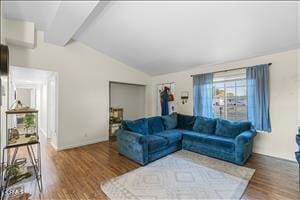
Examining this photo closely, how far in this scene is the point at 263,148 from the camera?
11.8 ft

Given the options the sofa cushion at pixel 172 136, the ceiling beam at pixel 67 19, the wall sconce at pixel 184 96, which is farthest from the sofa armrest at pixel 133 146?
the wall sconce at pixel 184 96

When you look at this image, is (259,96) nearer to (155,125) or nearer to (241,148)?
(241,148)

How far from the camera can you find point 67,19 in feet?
8.84

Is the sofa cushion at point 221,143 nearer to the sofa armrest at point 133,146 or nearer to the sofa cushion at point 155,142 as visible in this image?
the sofa cushion at point 155,142

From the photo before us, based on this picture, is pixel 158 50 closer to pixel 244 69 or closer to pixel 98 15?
pixel 98 15

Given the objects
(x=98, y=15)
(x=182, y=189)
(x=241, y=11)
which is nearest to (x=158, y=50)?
(x=98, y=15)

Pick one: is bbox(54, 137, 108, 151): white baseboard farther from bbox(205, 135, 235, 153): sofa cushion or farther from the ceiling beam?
bbox(205, 135, 235, 153): sofa cushion

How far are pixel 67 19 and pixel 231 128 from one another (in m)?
4.16

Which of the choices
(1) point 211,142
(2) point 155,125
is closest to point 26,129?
(2) point 155,125

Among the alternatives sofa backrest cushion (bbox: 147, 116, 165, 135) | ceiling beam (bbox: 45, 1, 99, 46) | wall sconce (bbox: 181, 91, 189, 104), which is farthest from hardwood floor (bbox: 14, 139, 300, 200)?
ceiling beam (bbox: 45, 1, 99, 46)

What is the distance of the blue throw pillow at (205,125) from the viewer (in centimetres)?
394

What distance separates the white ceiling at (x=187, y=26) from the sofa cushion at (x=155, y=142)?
228 centimetres

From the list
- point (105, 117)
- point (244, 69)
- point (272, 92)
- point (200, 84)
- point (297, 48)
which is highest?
point (297, 48)

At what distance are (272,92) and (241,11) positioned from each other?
2.14 m
